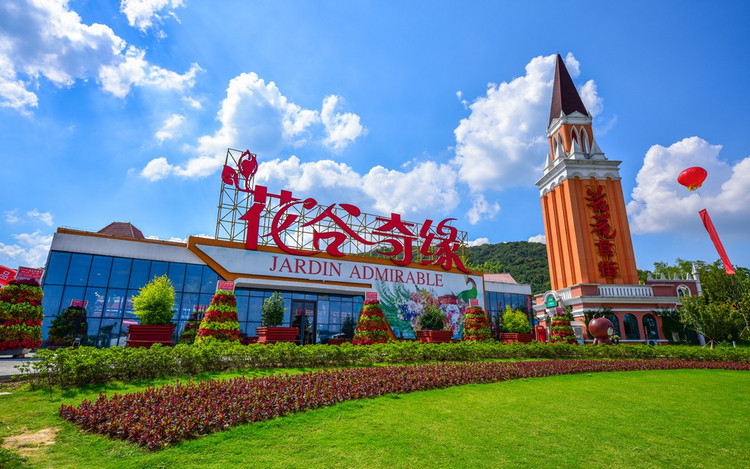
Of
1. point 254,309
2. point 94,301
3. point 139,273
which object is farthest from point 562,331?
point 94,301

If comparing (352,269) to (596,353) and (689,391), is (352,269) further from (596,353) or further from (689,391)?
(689,391)

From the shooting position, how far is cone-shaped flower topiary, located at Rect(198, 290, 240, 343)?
13.9 metres

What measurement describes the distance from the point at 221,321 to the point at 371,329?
20.3 feet

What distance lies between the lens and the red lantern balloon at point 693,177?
21609mm

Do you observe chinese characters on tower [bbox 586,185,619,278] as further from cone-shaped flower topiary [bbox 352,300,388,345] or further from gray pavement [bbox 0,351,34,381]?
gray pavement [bbox 0,351,34,381]

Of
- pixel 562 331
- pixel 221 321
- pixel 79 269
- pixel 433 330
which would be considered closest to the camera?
pixel 221 321

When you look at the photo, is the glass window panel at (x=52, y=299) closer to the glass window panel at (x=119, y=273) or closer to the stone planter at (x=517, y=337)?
the glass window panel at (x=119, y=273)

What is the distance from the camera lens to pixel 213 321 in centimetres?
1409

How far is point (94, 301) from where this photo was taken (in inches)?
725

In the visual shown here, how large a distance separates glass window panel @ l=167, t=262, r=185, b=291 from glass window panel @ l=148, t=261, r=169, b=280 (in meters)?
0.23

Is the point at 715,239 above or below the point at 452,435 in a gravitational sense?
above

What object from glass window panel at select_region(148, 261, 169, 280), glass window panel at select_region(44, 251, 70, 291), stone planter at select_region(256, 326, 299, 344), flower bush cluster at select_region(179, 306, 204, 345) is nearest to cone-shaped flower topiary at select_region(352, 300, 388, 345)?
stone planter at select_region(256, 326, 299, 344)

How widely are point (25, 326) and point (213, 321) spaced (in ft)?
18.0

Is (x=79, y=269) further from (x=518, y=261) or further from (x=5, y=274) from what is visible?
(x=518, y=261)
